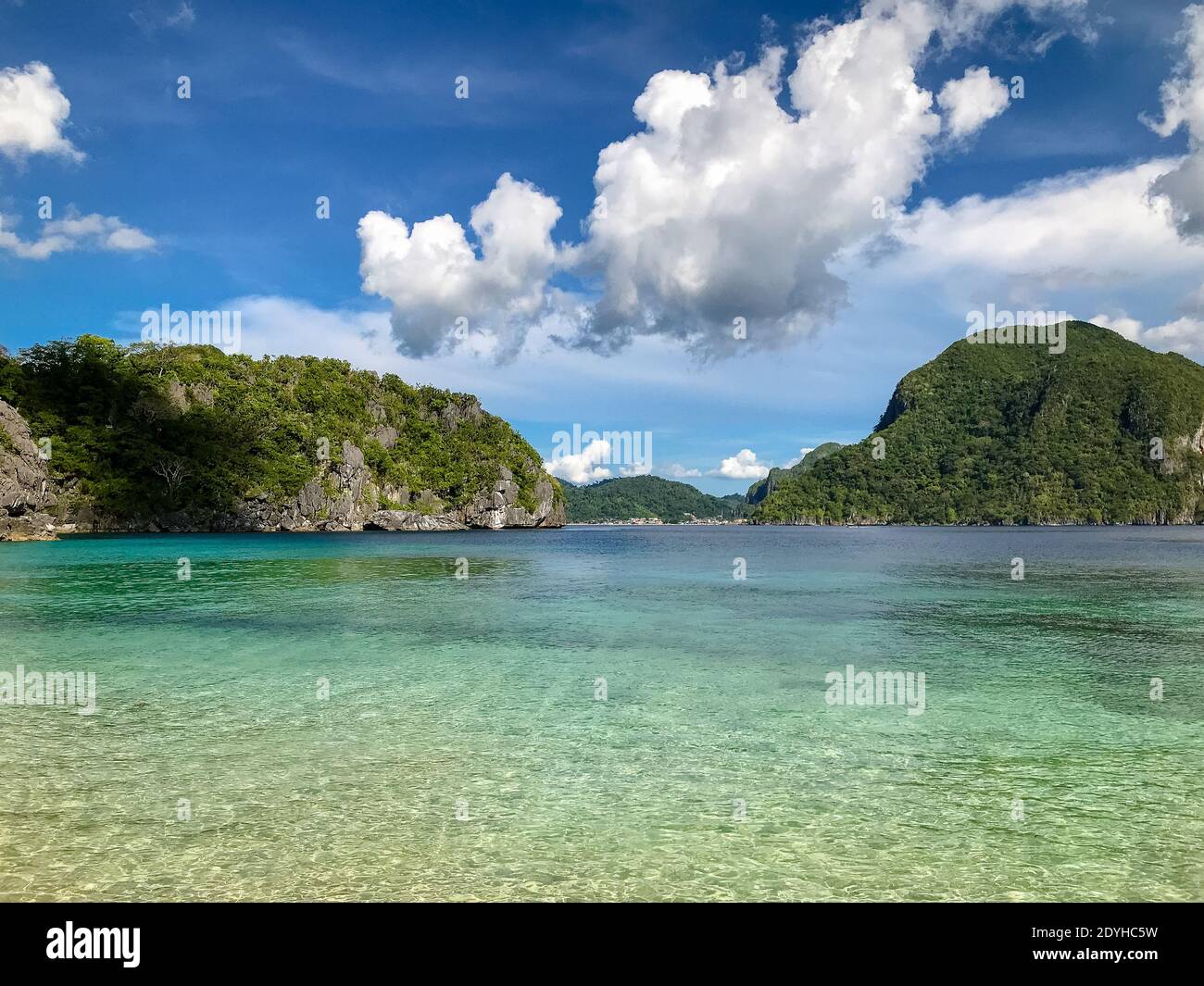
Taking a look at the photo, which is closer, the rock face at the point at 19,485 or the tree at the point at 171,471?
the rock face at the point at 19,485

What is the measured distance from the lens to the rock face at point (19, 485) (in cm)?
7581

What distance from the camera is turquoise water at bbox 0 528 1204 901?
6.66 m

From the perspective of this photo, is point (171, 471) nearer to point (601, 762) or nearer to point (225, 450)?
point (225, 450)

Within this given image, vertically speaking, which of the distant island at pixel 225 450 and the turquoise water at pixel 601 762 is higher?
the distant island at pixel 225 450

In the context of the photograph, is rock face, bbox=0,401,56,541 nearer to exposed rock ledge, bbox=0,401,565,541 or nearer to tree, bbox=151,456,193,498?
exposed rock ledge, bbox=0,401,565,541

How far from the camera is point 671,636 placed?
853 inches

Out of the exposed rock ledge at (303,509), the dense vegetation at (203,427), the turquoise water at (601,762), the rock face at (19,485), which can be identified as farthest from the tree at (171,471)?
the turquoise water at (601,762)

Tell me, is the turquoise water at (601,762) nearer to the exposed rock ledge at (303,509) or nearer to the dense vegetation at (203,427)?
the exposed rock ledge at (303,509)

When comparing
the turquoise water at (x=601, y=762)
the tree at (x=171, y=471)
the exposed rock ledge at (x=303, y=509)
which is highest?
the tree at (x=171, y=471)

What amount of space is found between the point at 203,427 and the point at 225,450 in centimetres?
566

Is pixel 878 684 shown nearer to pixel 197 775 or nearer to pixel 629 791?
pixel 629 791

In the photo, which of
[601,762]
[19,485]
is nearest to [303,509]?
[19,485]

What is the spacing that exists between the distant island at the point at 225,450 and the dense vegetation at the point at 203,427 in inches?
9.6
